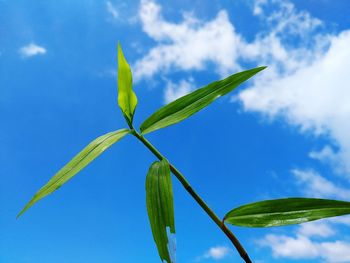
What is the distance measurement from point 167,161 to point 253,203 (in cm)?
20

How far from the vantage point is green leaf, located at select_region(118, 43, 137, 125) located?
104 centimetres

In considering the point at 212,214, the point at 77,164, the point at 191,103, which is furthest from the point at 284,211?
the point at 77,164

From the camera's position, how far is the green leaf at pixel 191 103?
0.98 meters

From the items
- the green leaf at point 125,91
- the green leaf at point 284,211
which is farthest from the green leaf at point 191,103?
the green leaf at point 284,211

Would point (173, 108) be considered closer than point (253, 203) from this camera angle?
No

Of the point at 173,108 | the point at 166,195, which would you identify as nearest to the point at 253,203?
the point at 166,195

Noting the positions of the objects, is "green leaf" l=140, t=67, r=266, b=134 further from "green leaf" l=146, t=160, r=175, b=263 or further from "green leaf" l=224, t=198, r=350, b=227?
"green leaf" l=224, t=198, r=350, b=227

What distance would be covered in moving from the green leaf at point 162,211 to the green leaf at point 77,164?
0.45ft

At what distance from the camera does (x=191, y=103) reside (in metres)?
0.99

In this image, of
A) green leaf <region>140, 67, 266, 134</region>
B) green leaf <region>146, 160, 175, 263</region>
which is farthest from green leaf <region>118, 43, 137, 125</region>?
green leaf <region>146, 160, 175, 263</region>

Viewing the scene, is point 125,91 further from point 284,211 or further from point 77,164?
point 284,211

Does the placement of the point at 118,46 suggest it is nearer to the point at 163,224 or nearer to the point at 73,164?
the point at 73,164

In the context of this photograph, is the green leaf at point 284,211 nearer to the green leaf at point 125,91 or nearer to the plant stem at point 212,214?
the plant stem at point 212,214

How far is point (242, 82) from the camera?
995 millimetres
